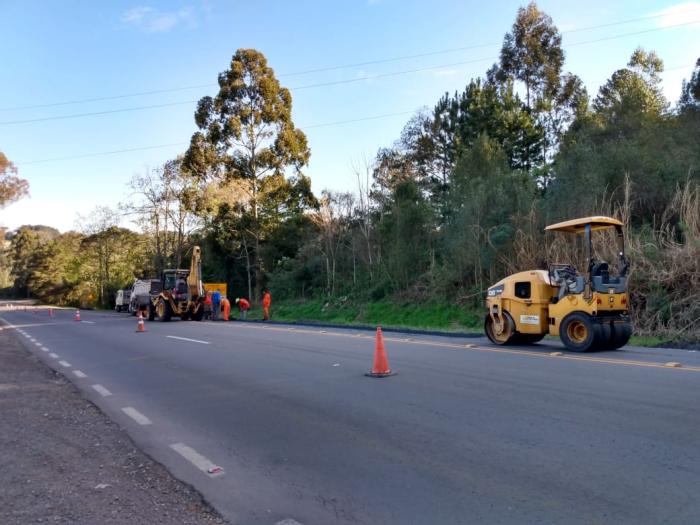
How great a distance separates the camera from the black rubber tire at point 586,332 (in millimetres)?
12234

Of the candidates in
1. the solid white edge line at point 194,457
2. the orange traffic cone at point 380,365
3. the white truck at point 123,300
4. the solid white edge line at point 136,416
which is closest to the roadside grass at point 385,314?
the orange traffic cone at point 380,365

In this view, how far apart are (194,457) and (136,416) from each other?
2.29m

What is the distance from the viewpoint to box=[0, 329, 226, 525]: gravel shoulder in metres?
4.52

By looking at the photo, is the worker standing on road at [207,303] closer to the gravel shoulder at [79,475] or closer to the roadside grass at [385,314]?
the roadside grass at [385,314]

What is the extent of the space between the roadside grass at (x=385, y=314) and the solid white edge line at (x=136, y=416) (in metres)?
12.9

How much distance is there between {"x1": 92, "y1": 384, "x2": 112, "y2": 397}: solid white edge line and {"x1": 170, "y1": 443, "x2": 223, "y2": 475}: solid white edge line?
12.3ft

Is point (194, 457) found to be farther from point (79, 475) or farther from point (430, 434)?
point (430, 434)

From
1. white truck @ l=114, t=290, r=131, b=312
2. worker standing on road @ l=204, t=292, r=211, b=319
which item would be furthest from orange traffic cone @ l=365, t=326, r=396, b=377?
white truck @ l=114, t=290, r=131, b=312

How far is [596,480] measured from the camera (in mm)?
4832

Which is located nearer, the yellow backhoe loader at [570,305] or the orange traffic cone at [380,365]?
the orange traffic cone at [380,365]

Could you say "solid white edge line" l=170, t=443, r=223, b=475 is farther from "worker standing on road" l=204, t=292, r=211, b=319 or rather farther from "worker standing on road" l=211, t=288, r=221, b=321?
"worker standing on road" l=211, t=288, r=221, b=321

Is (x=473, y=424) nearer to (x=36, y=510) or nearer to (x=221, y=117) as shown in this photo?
(x=36, y=510)

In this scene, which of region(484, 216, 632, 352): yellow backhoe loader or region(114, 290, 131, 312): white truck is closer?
region(484, 216, 632, 352): yellow backhoe loader

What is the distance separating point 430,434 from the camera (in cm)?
636
